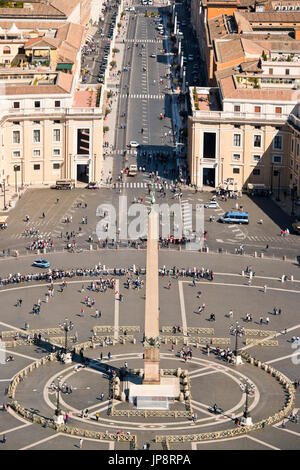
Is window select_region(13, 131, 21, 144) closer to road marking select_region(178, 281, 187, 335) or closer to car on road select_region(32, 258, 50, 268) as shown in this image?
car on road select_region(32, 258, 50, 268)

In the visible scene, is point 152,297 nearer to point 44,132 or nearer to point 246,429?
point 246,429

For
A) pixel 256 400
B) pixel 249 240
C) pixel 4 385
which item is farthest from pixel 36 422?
pixel 249 240

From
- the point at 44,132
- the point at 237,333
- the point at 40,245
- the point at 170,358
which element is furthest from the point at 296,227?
the point at 170,358

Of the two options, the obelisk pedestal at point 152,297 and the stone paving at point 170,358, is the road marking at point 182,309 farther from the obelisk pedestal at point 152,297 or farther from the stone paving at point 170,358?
the obelisk pedestal at point 152,297

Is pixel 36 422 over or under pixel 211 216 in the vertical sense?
under

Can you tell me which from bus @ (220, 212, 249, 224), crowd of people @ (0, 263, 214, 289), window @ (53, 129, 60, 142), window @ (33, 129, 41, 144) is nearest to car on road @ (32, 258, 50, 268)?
crowd of people @ (0, 263, 214, 289)

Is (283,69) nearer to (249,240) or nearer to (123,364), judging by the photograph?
(249,240)

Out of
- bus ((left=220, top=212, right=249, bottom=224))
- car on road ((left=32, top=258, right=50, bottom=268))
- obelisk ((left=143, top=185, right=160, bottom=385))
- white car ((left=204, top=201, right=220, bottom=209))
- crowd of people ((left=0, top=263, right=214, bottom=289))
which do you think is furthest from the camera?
white car ((left=204, top=201, right=220, bottom=209))

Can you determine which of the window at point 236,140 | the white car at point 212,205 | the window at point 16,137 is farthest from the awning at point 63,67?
the white car at point 212,205
